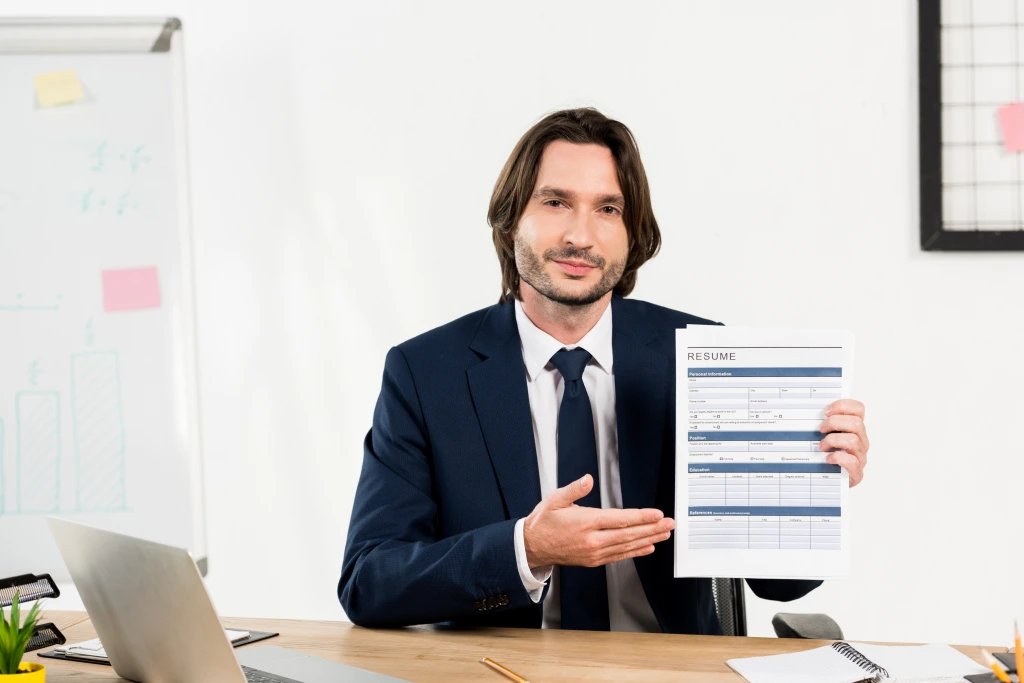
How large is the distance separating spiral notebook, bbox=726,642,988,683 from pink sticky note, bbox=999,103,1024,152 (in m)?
1.49

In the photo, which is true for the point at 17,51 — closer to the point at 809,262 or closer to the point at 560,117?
the point at 560,117

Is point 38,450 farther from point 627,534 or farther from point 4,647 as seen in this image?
point 627,534

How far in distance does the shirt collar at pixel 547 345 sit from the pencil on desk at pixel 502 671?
60cm

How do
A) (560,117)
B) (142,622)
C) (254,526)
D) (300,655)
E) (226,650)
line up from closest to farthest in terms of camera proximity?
(226,650) → (142,622) → (300,655) → (560,117) → (254,526)

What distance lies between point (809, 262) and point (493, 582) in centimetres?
138

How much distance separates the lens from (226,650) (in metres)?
0.98

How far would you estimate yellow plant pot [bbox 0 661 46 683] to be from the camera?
1090 mm

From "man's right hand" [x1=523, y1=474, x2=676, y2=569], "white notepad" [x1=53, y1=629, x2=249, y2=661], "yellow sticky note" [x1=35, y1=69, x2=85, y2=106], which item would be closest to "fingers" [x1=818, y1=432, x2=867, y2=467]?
"man's right hand" [x1=523, y1=474, x2=676, y2=569]

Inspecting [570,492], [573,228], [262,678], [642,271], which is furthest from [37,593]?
[642,271]

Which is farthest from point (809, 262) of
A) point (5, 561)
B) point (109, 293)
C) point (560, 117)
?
point (5, 561)

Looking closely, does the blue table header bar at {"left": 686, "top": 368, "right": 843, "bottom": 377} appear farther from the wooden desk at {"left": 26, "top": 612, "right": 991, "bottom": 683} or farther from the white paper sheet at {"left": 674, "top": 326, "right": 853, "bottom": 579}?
the wooden desk at {"left": 26, "top": 612, "right": 991, "bottom": 683}

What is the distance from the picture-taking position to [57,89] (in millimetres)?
2395

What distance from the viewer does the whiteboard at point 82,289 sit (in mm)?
2387

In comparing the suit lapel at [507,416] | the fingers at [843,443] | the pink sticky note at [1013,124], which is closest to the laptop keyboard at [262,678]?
the suit lapel at [507,416]
